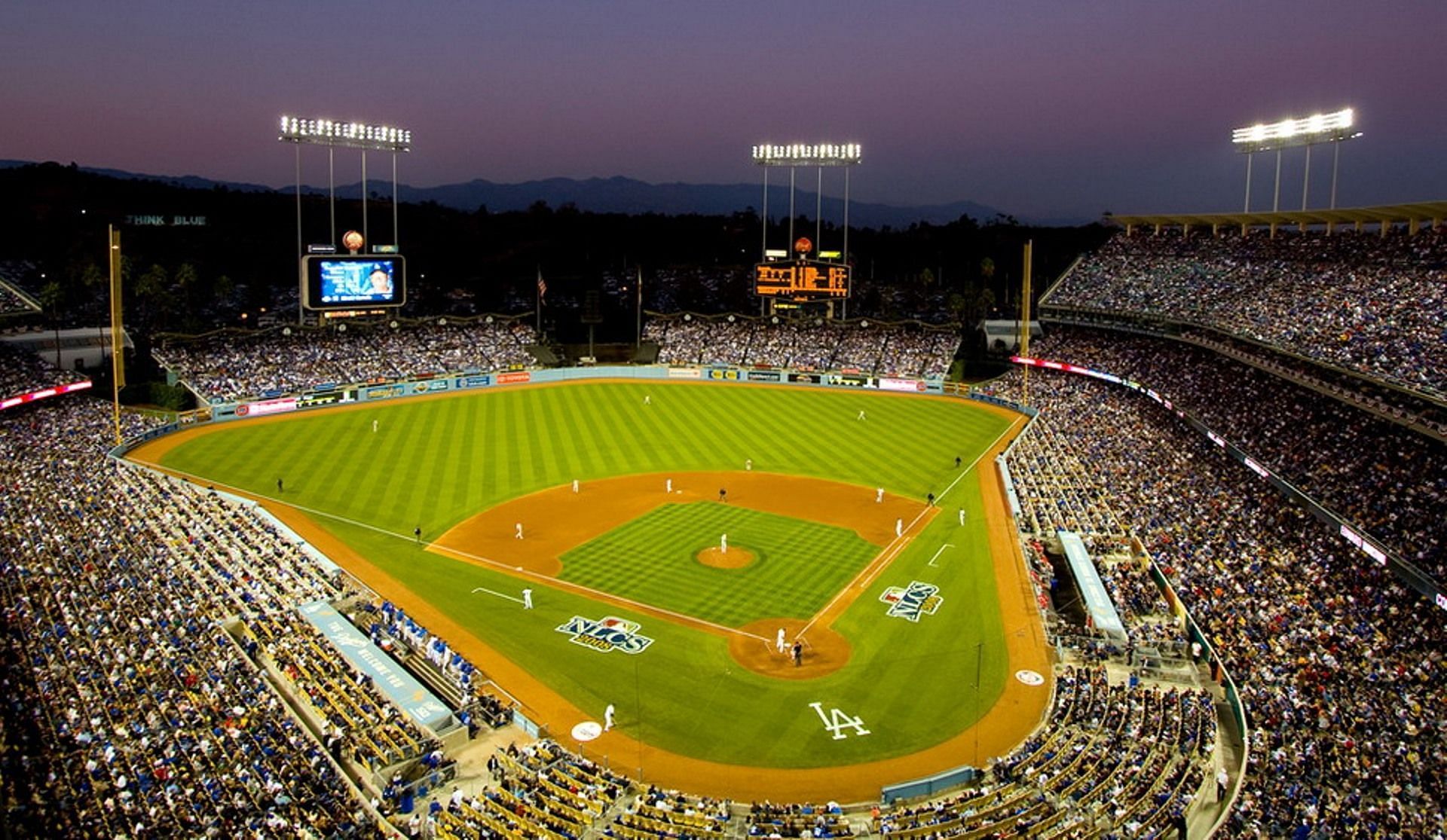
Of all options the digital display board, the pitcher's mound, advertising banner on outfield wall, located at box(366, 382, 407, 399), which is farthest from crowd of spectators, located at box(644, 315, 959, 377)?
the pitcher's mound

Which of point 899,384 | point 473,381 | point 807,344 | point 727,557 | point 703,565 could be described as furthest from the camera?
point 807,344

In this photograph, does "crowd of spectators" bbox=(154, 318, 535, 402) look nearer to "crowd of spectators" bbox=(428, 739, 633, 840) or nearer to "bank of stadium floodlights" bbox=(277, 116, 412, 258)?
"bank of stadium floodlights" bbox=(277, 116, 412, 258)

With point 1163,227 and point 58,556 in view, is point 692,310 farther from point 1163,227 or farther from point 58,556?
point 58,556

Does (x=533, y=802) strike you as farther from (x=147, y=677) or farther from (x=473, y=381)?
(x=473, y=381)

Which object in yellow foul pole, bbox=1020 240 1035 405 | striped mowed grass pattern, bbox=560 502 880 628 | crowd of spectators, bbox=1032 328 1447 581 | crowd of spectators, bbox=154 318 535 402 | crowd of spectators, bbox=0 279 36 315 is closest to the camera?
crowd of spectators, bbox=1032 328 1447 581

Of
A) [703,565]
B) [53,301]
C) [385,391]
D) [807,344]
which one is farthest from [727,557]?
[53,301]

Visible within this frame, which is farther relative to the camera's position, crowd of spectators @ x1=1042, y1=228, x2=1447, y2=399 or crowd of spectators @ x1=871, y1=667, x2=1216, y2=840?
crowd of spectators @ x1=1042, y1=228, x2=1447, y2=399
